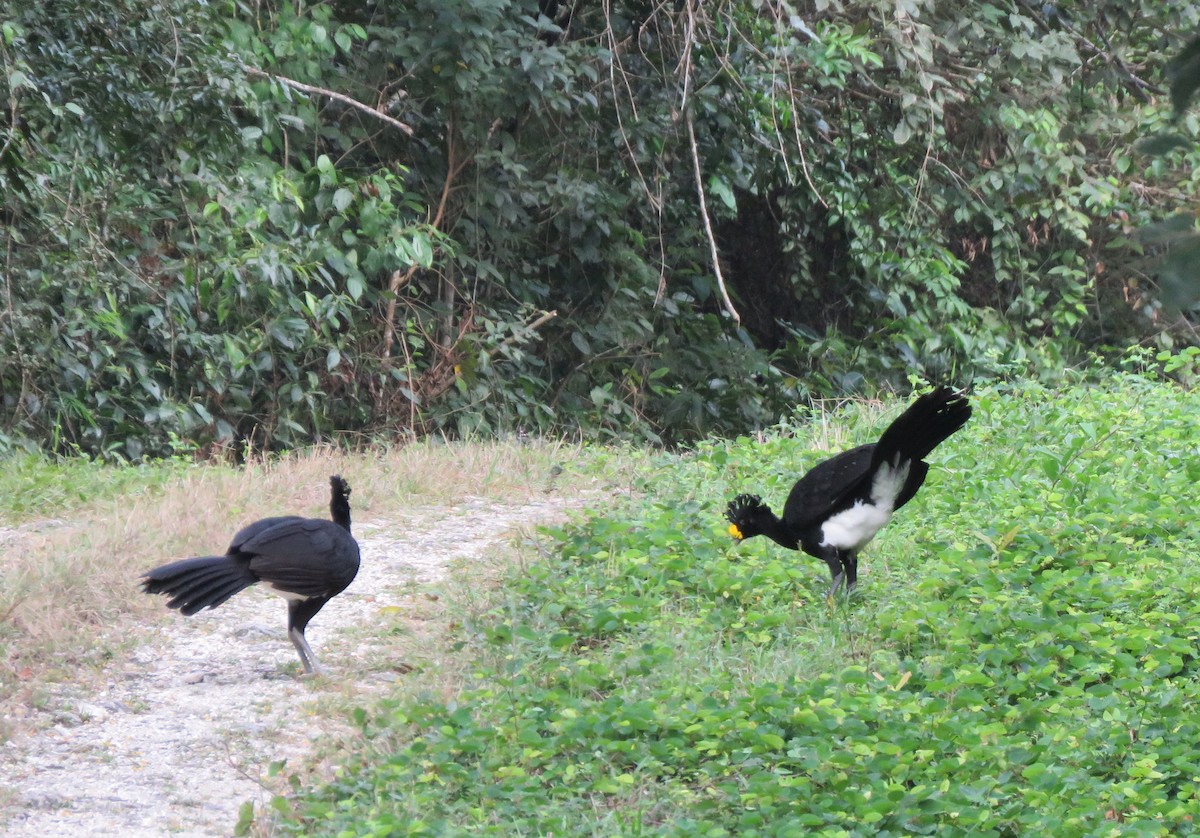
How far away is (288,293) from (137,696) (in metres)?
5.63

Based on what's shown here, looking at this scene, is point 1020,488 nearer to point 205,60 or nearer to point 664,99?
point 205,60

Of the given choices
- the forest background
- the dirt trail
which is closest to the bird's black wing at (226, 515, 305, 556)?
the dirt trail

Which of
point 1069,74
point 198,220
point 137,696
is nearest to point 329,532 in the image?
point 137,696

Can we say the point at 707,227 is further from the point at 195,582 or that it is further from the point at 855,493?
the point at 195,582

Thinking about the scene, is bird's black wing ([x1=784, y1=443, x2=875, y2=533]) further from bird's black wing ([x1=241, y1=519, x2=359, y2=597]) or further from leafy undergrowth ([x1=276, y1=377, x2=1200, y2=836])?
bird's black wing ([x1=241, y1=519, x2=359, y2=597])

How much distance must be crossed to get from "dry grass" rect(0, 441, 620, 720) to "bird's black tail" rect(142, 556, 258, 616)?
59 cm

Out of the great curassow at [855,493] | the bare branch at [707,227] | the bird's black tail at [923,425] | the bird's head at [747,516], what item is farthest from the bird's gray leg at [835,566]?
the bare branch at [707,227]

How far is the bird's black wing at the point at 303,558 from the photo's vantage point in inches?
190

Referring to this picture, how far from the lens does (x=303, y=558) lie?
4.89 metres

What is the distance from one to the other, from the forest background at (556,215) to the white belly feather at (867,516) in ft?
7.32

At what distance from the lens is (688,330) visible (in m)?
12.9

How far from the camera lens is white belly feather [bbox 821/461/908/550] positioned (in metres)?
5.65

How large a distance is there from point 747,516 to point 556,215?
6492 mm

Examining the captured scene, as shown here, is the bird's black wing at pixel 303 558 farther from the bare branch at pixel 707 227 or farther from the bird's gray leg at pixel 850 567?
the bare branch at pixel 707 227
